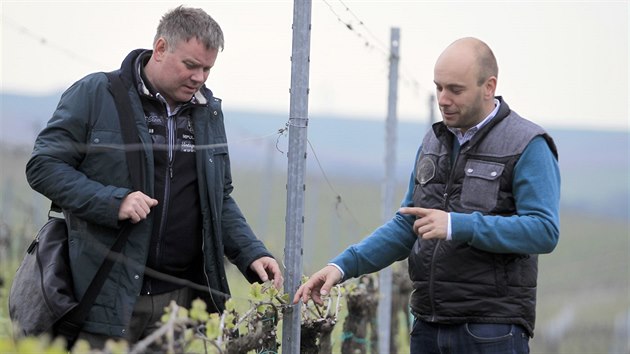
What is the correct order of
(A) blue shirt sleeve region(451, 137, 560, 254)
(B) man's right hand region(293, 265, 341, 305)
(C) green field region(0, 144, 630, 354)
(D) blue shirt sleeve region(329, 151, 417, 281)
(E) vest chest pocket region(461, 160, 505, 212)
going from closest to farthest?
(A) blue shirt sleeve region(451, 137, 560, 254) < (E) vest chest pocket region(461, 160, 505, 212) < (B) man's right hand region(293, 265, 341, 305) < (D) blue shirt sleeve region(329, 151, 417, 281) < (C) green field region(0, 144, 630, 354)

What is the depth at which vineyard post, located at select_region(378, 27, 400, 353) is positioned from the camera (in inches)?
288

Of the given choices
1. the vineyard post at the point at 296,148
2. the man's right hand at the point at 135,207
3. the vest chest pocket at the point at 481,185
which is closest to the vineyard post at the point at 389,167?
the vineyard post at the point at 296,148

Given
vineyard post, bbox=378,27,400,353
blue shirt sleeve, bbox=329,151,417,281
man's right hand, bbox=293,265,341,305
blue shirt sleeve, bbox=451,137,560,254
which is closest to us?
blue shirt sleeve, bbox=451,137,560,254

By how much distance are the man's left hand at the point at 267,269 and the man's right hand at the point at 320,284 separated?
126 millimetres

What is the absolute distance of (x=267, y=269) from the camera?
15.1ft

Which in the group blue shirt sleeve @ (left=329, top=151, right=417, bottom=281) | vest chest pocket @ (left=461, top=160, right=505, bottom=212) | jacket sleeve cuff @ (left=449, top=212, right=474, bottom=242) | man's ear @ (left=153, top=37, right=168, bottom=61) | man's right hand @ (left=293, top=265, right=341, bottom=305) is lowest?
man's right hand @ (left=293, top=265, right=341, bottom=305)

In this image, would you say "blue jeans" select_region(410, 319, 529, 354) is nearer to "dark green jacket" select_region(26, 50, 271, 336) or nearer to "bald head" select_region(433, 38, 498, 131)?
"bald head" select_region(433, 38, 498, 131)

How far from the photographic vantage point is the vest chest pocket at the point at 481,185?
409cm

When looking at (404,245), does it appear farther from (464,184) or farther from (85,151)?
(85,151)

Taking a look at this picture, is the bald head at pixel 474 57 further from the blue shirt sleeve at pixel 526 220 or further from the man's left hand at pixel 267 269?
the man's left hand at pixel 267 269

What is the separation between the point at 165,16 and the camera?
4.36m

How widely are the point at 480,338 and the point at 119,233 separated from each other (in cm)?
138

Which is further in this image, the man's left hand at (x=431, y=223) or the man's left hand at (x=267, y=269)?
the man's left hand at (x=267, y=269)

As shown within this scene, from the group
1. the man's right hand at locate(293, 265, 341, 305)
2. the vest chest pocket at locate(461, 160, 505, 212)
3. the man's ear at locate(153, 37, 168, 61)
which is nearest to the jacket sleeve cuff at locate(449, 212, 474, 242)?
the vest chest pocket at locate(461, 160, 505, 212)
